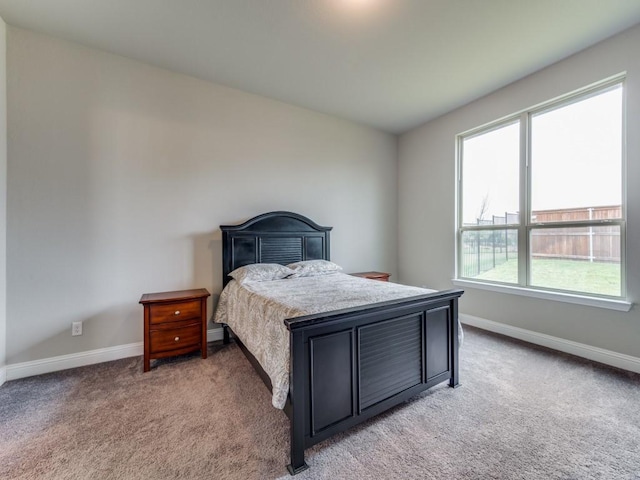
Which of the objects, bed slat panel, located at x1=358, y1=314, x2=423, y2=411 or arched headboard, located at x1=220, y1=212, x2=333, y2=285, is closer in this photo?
bed slat panel, located at x1=358, y1=314, x2=423, y2=411

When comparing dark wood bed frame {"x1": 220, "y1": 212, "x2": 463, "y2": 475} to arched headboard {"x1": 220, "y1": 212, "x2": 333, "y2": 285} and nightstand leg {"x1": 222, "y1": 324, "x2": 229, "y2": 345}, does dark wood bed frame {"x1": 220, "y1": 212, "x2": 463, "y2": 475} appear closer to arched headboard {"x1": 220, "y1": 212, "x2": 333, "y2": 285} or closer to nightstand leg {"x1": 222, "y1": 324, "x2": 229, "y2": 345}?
nightstand leg {"x1": 222, "y1": 324, "x2": 229, "y2": 345}

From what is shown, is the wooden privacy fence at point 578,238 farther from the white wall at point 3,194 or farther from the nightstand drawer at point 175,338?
the white wall at point 3,194

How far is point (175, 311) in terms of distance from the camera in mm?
2453

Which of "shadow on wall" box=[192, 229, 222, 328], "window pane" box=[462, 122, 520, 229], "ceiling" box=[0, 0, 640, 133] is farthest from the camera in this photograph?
"window pane" box=[462, 122, 520, 229]

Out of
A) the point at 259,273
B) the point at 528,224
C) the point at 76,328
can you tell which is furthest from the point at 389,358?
the point at 76,328

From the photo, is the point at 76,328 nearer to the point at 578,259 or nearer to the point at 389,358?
the point at 389,358

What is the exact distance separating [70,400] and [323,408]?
1871mm

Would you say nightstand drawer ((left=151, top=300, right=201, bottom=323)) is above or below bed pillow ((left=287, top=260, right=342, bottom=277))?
below

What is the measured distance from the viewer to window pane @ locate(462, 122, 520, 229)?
3.21m

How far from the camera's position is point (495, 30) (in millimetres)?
2266

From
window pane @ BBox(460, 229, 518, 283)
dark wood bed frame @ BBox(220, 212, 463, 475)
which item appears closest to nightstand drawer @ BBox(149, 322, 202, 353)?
dark wood bed frame @ BBox(220, 212, 463, 475)

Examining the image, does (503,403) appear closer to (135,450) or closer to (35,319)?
(135,450)

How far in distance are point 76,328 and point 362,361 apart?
2596 millimetres

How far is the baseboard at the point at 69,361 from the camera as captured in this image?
2.23 metres
